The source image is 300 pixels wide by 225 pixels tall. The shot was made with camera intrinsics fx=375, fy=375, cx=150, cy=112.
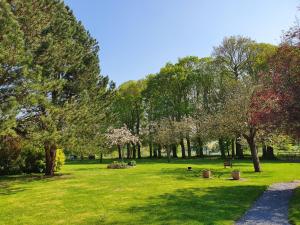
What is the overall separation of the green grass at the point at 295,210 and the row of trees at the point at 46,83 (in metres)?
14.2

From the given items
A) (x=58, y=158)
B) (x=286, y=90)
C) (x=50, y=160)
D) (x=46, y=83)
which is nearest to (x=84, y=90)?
(x=50, y=160)

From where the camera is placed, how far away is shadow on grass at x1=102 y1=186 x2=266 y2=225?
1378cm

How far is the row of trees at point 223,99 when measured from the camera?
19.5 m

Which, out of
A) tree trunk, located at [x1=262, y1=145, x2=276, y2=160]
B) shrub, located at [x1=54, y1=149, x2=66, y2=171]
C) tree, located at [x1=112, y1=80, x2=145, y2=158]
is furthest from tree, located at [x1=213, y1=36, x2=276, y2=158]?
shrub, located at [x1=54, y1=149, x2=66, y2=171]

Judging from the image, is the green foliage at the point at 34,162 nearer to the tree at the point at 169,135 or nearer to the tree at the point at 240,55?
the tree at the point at 169,135

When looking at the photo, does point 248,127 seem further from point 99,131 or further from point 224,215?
point 224,215

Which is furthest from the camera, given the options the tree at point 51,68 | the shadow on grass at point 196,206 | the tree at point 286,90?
the tree at point 51,68

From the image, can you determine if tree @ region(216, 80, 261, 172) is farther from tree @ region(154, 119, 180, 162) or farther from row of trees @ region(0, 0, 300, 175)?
tree @ region(154, 119, 180, 162)

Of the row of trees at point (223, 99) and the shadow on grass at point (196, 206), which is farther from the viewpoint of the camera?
the row of trees at point (223, 99)

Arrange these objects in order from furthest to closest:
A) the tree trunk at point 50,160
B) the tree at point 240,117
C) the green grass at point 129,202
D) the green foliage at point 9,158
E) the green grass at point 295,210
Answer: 1. the tree trunk at point 50,160
2. the tree at point 240,117
3. the green foliage at point 9,158
4. the green grass at point 129,202
5. the green grass at point 295,210

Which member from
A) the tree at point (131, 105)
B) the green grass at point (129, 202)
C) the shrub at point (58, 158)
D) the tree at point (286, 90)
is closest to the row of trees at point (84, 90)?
the tree at point (286, 90)

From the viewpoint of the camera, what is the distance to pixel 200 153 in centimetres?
6906

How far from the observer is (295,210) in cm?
1526

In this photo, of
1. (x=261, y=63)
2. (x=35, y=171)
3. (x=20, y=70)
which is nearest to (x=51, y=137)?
(x=20, y=70)
